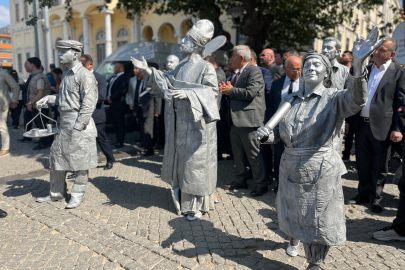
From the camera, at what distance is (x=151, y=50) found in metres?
8.20

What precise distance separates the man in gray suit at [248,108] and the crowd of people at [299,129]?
0.01 metres

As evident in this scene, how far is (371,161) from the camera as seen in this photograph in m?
4.66

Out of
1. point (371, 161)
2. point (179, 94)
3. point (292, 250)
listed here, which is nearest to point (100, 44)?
point (179, 94)

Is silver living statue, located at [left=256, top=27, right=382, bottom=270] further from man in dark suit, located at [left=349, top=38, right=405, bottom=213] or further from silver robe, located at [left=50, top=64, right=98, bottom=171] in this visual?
silver robe, located at [left=50, top=64, right=98, bottom=171]

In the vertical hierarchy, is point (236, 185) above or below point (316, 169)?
below

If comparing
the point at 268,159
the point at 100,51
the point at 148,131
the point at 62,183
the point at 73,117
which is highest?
the point at 100,51

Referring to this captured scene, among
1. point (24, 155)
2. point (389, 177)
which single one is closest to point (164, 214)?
point (389, 177)

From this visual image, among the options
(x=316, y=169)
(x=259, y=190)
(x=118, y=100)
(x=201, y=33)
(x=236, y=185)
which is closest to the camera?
(x=316, y=169)

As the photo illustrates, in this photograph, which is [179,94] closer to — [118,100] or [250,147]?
[250,147]

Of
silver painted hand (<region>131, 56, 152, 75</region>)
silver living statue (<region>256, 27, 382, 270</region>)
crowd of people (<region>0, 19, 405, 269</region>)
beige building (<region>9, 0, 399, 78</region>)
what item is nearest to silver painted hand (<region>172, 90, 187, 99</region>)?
crowd of people (<region>0, 19, 405, 269</region>)

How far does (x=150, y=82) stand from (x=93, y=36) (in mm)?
28982

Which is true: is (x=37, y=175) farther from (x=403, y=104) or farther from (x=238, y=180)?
(x=403, y=104)

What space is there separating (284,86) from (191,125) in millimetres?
1635

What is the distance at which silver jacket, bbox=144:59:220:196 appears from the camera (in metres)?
4.00
